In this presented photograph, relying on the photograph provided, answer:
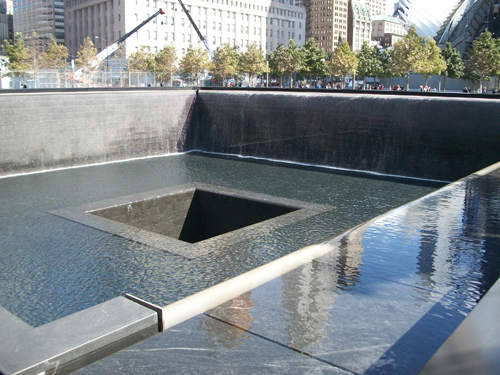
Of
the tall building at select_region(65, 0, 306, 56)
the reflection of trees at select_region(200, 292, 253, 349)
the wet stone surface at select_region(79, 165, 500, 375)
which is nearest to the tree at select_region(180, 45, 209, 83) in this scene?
the tall building at select_region(65, 0, 306, 56)

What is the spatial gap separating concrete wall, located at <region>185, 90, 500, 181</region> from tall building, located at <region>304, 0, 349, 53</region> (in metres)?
123

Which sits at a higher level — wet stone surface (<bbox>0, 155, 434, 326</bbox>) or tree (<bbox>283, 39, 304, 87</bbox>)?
tree (<bbox>283, 39, 304, 87</bbox>)

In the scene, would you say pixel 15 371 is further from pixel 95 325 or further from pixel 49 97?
pixel 49 97

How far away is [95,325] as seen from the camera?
131 inches

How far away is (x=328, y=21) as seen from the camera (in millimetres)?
134750

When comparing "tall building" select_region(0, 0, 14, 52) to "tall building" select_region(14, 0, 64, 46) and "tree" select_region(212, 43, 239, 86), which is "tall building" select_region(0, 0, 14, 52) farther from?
"tree" select_region(212, 43, 239, 86)

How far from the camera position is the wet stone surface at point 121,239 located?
18.0ft

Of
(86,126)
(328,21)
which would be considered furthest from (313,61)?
(328,21)

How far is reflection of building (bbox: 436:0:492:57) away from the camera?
57.9 meters

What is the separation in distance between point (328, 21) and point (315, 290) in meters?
138

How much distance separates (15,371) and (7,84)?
64.1ft

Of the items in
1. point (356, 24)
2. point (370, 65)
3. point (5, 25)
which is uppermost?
point (356, 24)

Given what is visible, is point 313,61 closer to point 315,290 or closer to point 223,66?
point 223,66

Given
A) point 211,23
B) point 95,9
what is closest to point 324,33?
point 211,23
